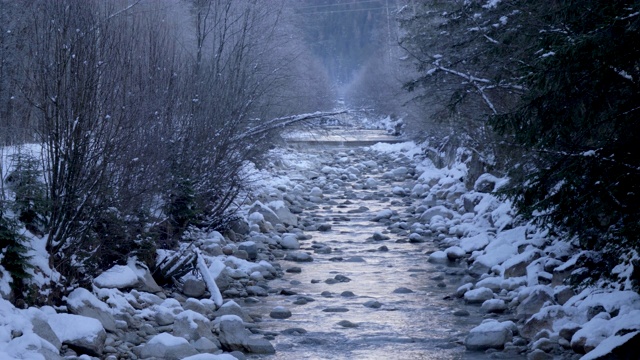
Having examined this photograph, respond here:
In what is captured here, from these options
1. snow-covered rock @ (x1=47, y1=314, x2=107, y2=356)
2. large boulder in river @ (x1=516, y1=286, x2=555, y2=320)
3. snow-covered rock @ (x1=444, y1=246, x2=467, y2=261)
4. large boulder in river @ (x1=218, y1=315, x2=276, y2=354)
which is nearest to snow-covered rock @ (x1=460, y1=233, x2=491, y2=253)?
snow-covered rock @ (x1=444, y1=246, x2=467, y2=261)

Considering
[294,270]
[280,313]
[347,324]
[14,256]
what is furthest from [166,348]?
[294,270]

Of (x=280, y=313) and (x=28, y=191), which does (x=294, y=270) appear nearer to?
(x=280, y=313)

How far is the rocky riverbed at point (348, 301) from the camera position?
7648 mm

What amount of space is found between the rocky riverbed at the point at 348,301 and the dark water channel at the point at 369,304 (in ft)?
0.07

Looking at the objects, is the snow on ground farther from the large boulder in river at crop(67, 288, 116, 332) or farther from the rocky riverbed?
the large boulder in river at crop(67, 288, 116, 332)

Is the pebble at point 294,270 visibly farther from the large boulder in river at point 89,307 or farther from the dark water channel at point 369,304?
the large boulder in river at point 89,307

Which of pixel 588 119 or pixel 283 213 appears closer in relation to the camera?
pixel 588 119

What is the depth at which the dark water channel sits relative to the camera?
27.6 ft

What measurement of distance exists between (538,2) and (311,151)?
23.0 m

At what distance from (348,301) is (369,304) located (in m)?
0.36

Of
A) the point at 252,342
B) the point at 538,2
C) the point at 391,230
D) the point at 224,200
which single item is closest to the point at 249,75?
the point at 224,200

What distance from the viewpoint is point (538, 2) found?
973cm

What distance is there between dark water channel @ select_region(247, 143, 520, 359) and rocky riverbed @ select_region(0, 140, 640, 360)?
0.07 ft

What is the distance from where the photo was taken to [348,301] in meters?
10.5
